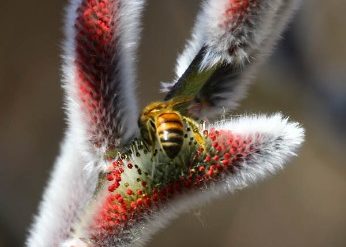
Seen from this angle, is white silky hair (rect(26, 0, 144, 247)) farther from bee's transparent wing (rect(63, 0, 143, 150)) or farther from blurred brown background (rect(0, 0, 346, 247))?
blurred brown background (rect(0, 0, 346, 247))

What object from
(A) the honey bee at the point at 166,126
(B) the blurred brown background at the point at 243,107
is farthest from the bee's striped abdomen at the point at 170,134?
(B) the blurred brown background at the point at 243,107

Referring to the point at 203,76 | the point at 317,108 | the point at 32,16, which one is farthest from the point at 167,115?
the point at 317,108

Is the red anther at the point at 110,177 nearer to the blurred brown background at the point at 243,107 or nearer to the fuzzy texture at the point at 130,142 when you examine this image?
the fuzzy texture at the point at 130,142

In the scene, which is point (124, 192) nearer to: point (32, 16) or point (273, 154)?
point (273, 154)

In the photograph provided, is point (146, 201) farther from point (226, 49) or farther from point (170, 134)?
point (226, 49)

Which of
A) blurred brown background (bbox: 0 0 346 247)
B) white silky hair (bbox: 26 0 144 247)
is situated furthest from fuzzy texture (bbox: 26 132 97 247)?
blurred brown background (bbox: 0 0 346 247)

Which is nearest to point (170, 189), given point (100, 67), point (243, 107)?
point (100, 67)
